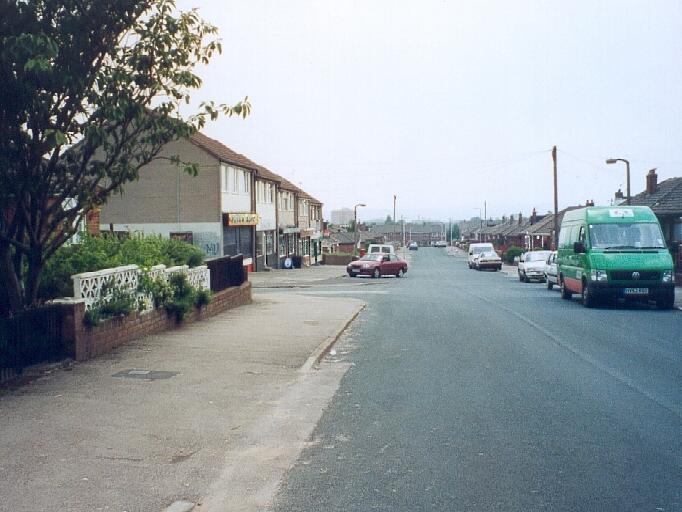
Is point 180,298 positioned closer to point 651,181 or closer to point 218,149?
point 218,149

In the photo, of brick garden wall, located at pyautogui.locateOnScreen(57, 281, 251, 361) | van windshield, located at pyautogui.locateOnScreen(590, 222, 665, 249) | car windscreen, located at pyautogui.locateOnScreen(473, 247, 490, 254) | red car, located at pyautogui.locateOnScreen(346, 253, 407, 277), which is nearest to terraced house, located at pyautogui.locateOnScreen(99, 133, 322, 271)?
red car, located at pyautogui.locateOnScreen(346, 253, 407, 277)

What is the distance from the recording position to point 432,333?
1485 cm

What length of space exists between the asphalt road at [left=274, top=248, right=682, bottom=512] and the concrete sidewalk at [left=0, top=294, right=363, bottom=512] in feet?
1.39

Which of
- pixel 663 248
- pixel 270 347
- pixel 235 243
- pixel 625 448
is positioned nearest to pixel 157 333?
pixel 270 347

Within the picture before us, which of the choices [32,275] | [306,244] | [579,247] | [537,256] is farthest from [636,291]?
[306,244]

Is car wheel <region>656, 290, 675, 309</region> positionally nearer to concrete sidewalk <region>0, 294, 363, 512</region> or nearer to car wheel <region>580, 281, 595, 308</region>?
car wheel <region>580, 281, 595, 308</region>

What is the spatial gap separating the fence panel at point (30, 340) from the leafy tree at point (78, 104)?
920mm

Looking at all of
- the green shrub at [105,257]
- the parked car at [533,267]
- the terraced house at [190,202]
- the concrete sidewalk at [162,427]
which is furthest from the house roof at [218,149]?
the concrete sidewalk at [162,427]

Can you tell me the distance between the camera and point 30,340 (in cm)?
962

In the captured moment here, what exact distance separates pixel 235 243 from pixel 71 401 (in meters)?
35.3

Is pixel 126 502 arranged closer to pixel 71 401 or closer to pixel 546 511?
pixel 546 511

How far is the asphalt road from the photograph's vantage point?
5.36 m

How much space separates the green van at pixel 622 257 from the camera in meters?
19.4

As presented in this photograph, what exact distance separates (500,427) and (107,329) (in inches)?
258
